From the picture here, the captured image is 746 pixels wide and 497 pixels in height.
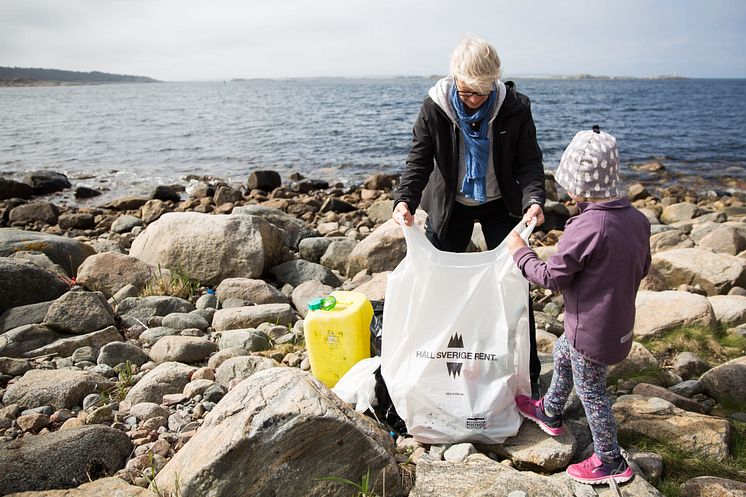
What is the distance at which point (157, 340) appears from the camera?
4766mm

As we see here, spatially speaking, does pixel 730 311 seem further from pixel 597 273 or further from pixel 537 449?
pixel 597 273

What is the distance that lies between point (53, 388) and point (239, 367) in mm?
1230

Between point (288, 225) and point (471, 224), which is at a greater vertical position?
point (471, 224)

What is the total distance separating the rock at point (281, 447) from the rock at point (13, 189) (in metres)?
15.1

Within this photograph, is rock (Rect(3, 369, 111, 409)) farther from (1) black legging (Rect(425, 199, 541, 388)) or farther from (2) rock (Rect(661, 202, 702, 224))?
(2) rock (Rect(661, 202, 702, 224))

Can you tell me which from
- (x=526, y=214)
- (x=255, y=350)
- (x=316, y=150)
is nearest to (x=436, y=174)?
(x=526, y=214)

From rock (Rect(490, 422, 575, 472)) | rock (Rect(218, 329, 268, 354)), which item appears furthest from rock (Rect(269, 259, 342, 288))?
rock (Rect(490, 422, 575, 472))

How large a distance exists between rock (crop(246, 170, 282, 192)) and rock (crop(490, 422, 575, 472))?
1291 cm

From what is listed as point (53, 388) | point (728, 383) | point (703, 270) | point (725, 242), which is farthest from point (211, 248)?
point (725, 242)

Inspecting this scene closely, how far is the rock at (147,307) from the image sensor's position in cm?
535

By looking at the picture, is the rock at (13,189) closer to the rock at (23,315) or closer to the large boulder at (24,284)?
the large boulder at (24,284)

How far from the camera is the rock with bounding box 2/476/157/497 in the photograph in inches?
97.7

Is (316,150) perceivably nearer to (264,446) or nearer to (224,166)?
(224,166)

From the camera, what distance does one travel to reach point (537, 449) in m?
2.96
